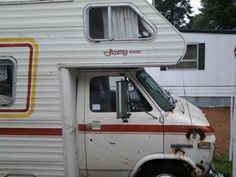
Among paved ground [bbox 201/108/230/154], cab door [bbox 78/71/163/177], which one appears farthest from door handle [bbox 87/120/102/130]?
paved ground [bbox 201/108/230/154]

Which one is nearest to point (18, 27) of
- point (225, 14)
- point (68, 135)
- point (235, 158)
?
point (68, 135)

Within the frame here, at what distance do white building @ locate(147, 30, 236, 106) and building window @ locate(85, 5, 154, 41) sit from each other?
9646 mm

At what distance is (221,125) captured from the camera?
1338cm

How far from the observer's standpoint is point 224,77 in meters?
16.4

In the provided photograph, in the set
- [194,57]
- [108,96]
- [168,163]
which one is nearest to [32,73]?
[108,96]

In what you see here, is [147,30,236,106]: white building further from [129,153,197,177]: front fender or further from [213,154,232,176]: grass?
[129,153,197,177]: front fender

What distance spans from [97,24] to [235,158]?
2.78m

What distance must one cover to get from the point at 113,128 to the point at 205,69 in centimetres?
1038

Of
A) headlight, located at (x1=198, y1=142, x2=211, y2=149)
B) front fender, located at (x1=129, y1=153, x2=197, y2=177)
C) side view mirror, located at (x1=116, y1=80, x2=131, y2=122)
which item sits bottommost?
front fender, located at (x1=129, y1=153, x2=197, y2=177)

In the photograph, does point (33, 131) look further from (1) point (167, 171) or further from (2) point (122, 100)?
(1) point (167, 171)

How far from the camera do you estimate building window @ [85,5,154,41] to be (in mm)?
6258

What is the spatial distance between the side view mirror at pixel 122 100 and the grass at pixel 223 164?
2831 mm

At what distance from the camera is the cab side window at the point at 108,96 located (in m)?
6.53

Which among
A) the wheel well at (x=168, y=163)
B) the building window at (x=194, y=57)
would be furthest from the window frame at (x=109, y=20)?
the building window at (x=194, y=57)
